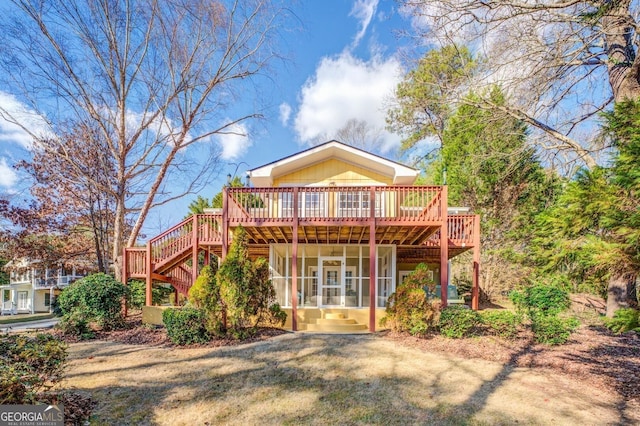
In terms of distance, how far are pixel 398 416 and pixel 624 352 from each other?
6809 millimetres

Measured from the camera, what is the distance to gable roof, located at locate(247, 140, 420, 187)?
1216 cm

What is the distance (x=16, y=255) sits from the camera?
16.8m

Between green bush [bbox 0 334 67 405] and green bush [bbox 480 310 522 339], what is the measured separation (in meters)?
9.22

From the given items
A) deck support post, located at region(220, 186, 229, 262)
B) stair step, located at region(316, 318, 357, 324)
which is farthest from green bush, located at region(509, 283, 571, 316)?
deck support post, located at region(220, 186, 229, 262)

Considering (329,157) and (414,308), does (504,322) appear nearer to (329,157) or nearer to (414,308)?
(414,308)

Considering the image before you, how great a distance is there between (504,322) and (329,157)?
837 cm

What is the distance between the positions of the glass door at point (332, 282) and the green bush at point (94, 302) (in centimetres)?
689

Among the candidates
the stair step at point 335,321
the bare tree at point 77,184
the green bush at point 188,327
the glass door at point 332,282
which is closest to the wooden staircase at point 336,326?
the stair step at point 335,321

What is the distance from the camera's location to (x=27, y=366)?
4.09 meters

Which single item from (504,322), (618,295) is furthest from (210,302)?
→ (618,295)

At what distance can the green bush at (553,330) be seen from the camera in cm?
818

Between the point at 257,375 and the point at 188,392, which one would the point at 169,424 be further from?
the point at 257,375

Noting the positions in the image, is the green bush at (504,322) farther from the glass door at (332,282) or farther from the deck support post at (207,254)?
the deck support post at (207,254)

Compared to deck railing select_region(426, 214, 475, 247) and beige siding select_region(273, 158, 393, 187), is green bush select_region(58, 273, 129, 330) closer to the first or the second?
beige siding select_region(273, 158, 393, 187)
